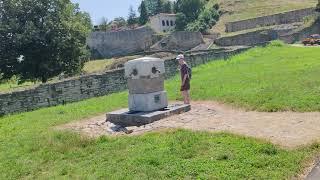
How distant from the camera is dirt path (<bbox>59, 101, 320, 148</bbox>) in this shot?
732 cm

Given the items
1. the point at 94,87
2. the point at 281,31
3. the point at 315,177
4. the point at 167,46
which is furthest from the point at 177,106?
the point at 167,46

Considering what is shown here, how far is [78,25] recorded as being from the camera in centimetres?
2608

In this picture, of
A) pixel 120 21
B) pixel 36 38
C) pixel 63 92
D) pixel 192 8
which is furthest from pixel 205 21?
pixel 63 92

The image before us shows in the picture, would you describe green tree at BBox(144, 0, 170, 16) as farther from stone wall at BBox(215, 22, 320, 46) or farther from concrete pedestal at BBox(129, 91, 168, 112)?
concrete pedestal at BBox(129, 91, 168, 112)

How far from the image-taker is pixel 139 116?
9.53 m

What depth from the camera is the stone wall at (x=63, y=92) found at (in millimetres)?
13250

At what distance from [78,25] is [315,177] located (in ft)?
71.7

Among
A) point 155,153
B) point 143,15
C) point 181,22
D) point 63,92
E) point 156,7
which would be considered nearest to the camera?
point 155,153

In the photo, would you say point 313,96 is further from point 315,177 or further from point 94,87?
point 94,87

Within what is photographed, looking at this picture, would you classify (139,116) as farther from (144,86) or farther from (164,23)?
(164,23)

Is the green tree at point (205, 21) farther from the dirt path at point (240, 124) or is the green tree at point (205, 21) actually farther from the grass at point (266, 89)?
the dirt path at point (240, 124)

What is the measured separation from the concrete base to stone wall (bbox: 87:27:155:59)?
50.7 m

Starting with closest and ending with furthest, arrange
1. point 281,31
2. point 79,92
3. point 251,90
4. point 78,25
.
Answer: point 251,90 → point 79,92 → point 78,25 → point 281,31

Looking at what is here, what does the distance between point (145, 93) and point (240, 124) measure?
2480 mm
